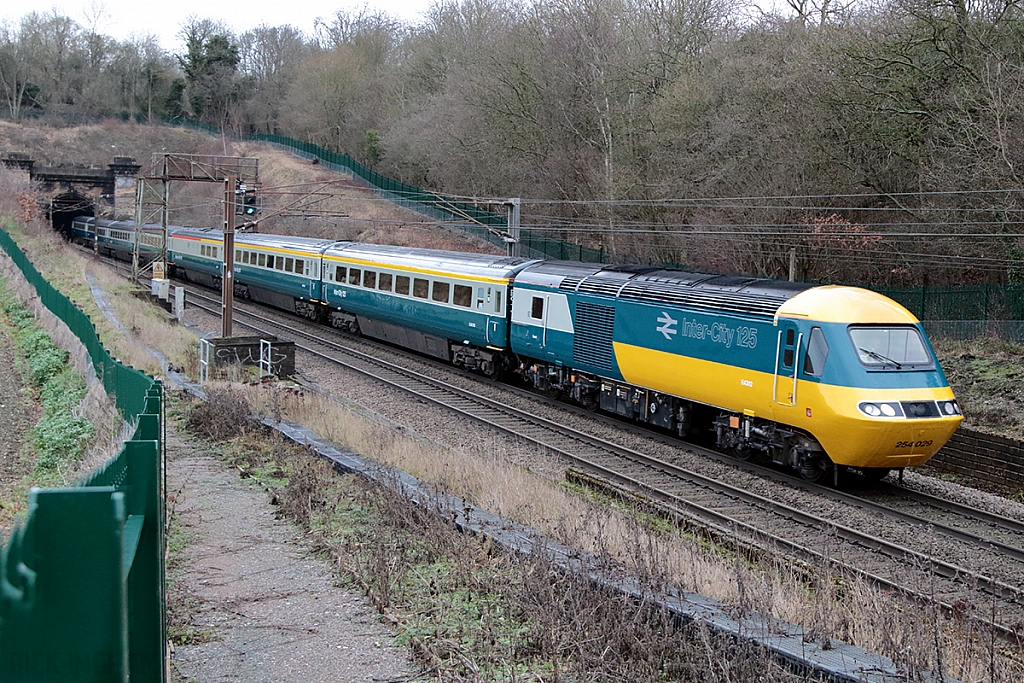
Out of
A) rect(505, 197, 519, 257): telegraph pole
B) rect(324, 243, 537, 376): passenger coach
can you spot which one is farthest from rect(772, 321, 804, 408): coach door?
rect(505, 197, 519, 257): telegraph pole

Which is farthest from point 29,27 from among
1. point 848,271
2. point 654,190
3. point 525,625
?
point 525,625

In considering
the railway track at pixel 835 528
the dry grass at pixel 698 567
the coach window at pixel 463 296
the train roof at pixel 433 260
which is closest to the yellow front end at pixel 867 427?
the railway track at pixel 835 528

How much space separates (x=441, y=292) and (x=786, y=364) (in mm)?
11859

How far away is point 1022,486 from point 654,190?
19902 mm

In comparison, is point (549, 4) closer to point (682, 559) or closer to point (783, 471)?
point (783, 471)

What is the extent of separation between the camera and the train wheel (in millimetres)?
14273

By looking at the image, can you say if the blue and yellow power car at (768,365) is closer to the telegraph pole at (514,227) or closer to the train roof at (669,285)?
the train roof at (669,285)

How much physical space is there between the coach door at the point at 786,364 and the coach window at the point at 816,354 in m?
0.16

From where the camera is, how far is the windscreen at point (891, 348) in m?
13.3

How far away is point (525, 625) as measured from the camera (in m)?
6.23

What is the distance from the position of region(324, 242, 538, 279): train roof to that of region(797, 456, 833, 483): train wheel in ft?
29.6

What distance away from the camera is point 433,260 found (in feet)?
82.0

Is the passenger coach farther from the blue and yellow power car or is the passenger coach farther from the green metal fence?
the green metal fence

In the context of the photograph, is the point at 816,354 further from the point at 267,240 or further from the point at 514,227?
the point at 267,240
